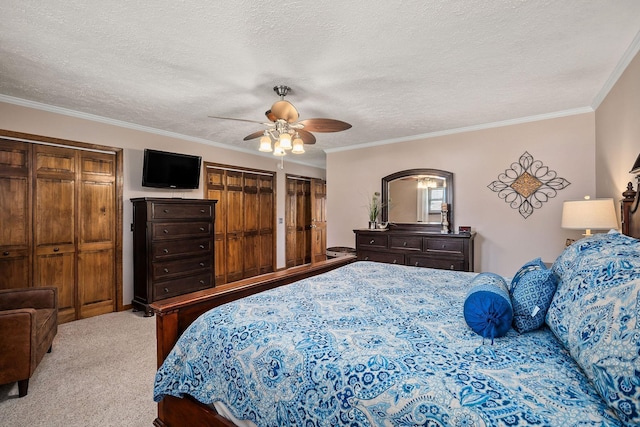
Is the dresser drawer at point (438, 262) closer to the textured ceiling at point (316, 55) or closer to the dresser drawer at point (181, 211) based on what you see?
the textured ceiling at point (316, 55)

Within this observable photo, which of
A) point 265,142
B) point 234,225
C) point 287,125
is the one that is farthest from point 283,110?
point 234,225

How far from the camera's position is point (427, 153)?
4.59 meters

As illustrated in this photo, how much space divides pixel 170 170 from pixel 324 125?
8.86ft

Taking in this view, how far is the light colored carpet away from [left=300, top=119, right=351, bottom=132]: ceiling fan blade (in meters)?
2.54

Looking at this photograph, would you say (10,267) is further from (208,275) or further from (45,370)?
(208,275)

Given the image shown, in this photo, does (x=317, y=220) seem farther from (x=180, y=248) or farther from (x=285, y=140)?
(x=285, y=140)

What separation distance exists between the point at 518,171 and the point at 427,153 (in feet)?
4.02

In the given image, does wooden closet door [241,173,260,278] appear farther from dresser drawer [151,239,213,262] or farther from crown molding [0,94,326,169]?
dresser drawer [151,239,213,262]

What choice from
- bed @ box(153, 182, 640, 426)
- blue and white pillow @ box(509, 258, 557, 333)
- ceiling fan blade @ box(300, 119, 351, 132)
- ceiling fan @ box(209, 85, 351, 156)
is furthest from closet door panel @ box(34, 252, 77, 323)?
blue and white pillow @ box(509, 258, 557, 333)

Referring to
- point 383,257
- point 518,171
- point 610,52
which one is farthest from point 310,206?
point 610,52

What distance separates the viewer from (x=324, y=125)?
2.85m

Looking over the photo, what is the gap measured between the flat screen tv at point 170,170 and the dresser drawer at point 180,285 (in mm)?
1380

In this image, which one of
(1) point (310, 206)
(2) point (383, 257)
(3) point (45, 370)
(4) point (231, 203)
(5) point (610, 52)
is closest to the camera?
(5) point (610, 52)

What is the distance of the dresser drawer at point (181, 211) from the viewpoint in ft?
12.8
